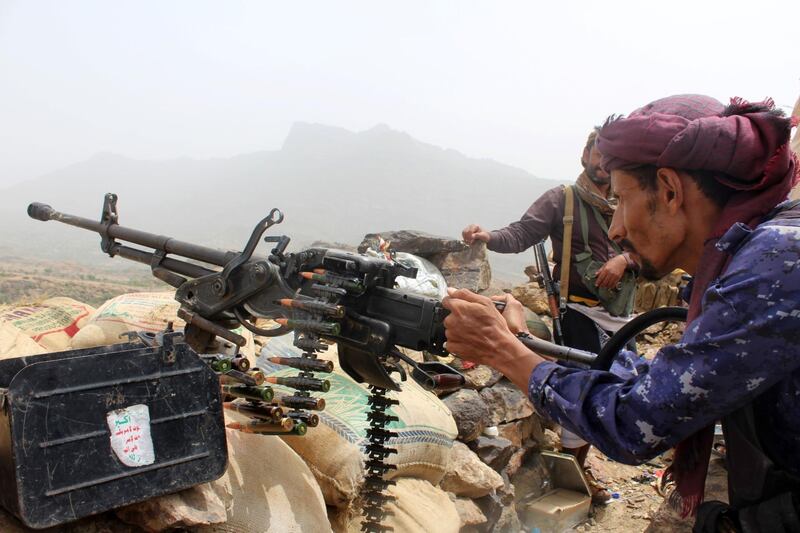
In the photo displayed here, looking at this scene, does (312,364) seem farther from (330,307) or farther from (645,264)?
(645,264)

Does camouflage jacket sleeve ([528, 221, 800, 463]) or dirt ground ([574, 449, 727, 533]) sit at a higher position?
camouflage jacket sleeve ([528, 221, 800, 463])

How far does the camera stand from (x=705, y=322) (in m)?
1.37

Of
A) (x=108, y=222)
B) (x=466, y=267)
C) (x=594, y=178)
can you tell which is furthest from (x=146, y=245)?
(x=466, y=267)

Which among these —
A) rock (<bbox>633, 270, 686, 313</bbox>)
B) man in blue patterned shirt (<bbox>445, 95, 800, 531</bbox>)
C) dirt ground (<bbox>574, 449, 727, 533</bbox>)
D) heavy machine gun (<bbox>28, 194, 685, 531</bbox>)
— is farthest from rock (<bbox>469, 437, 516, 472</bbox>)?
rock (<bbox>633, 270, 686, 313</bbox>)

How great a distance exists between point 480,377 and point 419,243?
71.4 inches

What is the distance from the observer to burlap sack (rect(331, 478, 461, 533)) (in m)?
2.99

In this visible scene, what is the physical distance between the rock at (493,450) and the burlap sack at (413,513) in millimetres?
1141

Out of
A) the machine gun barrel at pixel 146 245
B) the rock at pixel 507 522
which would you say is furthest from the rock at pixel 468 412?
the machine gun barrel at pixel 146 245

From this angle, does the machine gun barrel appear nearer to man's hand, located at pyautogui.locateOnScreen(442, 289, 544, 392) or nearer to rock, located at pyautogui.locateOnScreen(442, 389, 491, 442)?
man's hand, located at pyautogui.locateOnScreen(442, 289, 544, 392)

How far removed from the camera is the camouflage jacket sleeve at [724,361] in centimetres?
128

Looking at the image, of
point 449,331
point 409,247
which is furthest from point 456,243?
point 449,331

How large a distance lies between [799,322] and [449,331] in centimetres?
95

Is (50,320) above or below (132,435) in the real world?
below

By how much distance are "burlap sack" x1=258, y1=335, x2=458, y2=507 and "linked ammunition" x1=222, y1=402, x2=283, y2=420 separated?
51 cm
